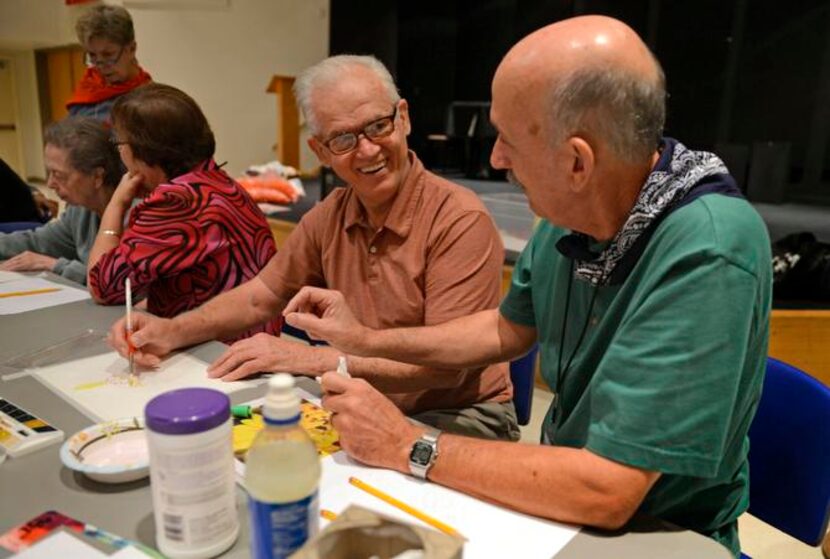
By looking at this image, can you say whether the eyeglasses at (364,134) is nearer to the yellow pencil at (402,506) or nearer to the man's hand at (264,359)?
the man's hand at (264,359)

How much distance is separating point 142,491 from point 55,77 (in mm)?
9405

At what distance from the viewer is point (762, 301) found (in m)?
0.81

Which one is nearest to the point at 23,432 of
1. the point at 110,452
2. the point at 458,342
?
the point at 110,452

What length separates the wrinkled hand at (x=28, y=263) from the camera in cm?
213

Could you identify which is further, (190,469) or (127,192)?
(127,192)

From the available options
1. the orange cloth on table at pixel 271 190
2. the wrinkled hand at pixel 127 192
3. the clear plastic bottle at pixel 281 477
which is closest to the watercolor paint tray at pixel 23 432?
the clear plastic bottle at pixel 281 477

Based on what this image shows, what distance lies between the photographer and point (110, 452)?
0.94 metres

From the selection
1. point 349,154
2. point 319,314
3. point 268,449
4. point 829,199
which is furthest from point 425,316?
point 829,199

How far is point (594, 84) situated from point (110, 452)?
0.84 metres

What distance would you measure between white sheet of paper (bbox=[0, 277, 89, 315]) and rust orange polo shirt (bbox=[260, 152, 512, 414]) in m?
0.68

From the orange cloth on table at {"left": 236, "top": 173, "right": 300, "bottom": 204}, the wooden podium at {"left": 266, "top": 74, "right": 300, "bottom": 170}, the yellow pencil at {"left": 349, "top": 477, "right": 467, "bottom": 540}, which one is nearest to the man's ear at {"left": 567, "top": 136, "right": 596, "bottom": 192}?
the yellow pencil at {"left": 349, "top": 477, "right": 467, "bottom": 540}

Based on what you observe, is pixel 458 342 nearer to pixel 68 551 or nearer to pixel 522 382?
pixel 522 382

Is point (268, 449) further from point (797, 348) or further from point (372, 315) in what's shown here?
point (797, 348)

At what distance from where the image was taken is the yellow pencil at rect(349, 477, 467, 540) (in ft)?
2.59
